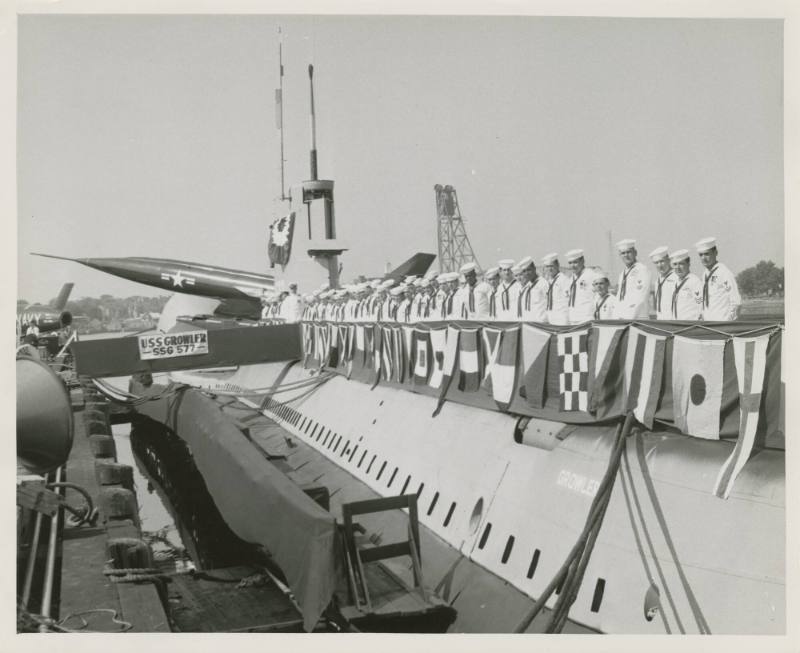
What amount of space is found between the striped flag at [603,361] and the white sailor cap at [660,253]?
1308 mm

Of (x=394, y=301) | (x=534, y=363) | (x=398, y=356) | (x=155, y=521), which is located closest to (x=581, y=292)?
(x=534, y=363)

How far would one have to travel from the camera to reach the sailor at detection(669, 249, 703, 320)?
6.55 metres

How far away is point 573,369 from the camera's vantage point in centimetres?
655

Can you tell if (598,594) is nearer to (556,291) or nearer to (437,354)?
(556,291)

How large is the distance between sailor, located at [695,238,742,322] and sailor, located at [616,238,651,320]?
2.94 ft

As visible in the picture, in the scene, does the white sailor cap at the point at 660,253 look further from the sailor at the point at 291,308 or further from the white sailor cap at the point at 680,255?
the sailor at the point at 291,308

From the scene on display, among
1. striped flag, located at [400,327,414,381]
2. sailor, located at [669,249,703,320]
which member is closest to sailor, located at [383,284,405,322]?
striped flag, located at [400,327,414,381]

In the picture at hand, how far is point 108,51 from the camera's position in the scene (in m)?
7.90

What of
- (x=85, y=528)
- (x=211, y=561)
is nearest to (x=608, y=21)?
(x=85, y=528)

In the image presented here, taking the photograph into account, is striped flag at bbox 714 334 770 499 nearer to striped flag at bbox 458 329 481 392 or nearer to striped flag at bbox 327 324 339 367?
striped flag at bbox 458 329 481 392

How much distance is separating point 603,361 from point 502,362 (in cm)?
180

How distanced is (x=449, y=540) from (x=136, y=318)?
51.9 ft

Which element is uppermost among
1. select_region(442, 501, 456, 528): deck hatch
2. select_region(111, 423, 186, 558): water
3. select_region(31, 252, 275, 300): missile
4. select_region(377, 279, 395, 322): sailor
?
select_region(31, 252, 275, 300): missile

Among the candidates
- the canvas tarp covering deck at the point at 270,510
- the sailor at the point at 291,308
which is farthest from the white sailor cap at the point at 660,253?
the sailor at the point at 291,308
